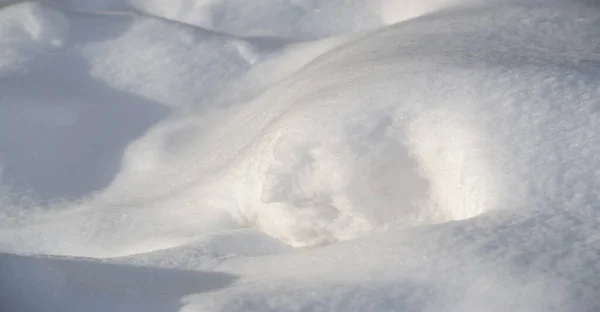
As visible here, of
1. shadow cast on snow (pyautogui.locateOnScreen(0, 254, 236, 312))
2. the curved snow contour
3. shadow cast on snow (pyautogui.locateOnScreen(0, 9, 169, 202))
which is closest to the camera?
shadow cast on snow (pyautogui.locateOnScreen(0, 254, 236, 312))

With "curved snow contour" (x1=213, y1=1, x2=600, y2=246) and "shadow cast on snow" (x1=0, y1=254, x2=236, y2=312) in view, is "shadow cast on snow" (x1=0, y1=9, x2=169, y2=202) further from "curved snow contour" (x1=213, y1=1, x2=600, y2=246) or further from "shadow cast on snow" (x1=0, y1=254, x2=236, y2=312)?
"shadow cast on snow" (x1=0, y1=254, x2=236, y2=312)

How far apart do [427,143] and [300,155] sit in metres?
0.16

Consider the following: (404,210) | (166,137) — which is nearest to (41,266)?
(404,210)

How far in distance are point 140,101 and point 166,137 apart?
97 millimetres

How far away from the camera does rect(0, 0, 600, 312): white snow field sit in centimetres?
77

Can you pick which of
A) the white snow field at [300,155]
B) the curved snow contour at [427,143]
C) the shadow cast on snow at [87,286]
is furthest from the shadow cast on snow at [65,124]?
the shadow cast on snow at [87,286]

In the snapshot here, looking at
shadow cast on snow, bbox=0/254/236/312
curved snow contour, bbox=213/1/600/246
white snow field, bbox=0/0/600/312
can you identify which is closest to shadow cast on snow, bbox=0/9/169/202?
white snow field, bbox=0/0/600/312

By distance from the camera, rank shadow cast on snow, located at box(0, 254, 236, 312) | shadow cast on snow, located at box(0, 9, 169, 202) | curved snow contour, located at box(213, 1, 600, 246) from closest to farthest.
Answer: shadow cast on snow, located at box(0, 254, 236, 312)
curved snow contour, located at box(213, 1, 600, 246)
shadow cast on snow, located at box(0, 9, 169, 202)

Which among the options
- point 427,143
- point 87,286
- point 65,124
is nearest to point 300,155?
point 427,143

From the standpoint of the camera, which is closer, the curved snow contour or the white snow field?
the white snow field

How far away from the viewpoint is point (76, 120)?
1306 mm

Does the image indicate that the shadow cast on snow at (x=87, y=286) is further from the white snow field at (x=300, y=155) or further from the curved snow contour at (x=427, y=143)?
the curved snow contour at (x=427, y=143)

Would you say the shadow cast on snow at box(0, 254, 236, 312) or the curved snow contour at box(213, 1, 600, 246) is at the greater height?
the curved snow contour at box(213, 1, 600, 246)

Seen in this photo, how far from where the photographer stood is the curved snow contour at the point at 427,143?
0.89 metres
